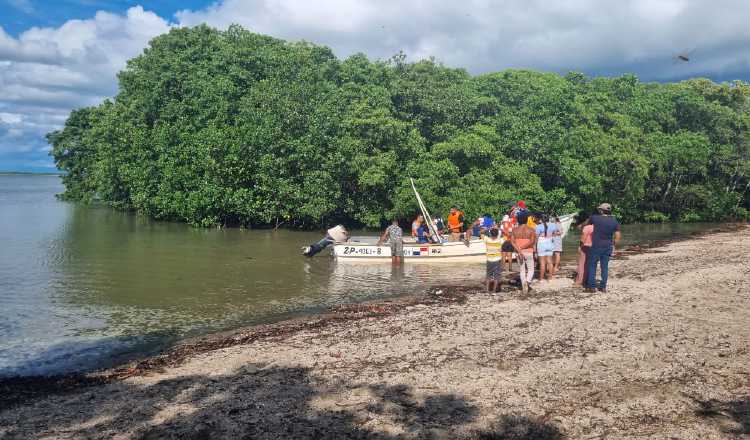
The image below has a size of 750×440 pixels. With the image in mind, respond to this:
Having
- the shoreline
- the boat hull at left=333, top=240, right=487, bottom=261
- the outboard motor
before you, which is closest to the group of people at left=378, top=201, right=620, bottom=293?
the shoreline

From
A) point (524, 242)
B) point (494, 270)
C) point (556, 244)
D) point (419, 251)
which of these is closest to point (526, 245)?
point (524, 242)

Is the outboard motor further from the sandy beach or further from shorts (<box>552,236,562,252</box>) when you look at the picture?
the sandy beach

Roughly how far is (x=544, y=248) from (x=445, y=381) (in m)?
8.21

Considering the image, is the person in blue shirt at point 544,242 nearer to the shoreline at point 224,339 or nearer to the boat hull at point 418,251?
the shoreline at point 224,339

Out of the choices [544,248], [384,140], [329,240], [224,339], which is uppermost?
[384,140]

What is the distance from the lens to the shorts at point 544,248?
1505cm

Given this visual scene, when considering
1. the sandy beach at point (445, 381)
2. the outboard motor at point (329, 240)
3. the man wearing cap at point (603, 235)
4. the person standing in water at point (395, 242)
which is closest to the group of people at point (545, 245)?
the man wearing cap at point (603, 235)

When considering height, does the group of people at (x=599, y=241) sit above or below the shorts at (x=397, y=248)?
above

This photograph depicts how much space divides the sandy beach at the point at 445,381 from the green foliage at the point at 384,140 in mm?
18376

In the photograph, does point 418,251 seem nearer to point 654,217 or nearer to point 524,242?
point 524,242

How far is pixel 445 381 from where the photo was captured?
784 centimetres

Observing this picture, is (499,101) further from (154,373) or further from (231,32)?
(154,373)

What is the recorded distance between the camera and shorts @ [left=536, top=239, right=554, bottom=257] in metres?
15.1

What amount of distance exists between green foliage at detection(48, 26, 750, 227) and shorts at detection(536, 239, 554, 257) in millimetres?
14240
